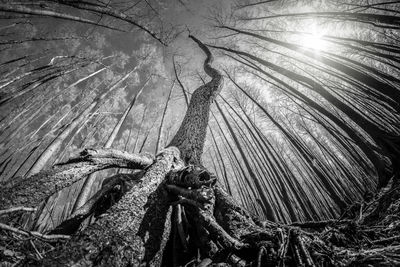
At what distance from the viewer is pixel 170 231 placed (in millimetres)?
2156

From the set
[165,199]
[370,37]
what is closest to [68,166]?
[165,199]

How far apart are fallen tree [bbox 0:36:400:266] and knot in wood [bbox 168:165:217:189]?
0.04 feet

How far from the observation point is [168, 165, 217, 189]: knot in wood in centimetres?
202

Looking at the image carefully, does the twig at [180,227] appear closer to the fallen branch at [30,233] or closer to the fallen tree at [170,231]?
the fallen tree at [170,231]

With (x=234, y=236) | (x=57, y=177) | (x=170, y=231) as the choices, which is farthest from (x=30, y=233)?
(x=234, y=236)

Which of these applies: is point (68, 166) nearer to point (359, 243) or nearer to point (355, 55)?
point (359, 243)

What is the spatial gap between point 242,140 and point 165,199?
676 cm

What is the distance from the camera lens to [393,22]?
3982 mm

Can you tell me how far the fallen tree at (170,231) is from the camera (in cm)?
129

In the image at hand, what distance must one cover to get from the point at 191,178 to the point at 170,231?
0.68 meters

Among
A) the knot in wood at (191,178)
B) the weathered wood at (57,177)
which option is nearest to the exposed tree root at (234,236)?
the knot in wood at (191,178)

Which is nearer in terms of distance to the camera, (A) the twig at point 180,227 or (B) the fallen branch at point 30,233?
(B) the fallen branch at point 30,233

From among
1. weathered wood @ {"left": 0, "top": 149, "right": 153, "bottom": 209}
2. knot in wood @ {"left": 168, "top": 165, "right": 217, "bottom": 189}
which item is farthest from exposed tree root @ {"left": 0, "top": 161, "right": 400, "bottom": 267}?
weathered wood @ {"left": 0, "top": 149, "right": 153, "bottom": 209}

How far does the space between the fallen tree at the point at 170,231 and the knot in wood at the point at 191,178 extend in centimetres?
1
